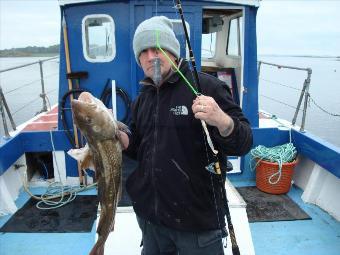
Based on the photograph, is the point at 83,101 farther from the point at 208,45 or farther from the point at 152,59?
the point at 208,45

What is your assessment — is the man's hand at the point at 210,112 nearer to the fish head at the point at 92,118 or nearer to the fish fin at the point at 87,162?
the fish head at the point at 92,118

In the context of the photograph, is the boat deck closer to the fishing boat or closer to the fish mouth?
the fishing boat

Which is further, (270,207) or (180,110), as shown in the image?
(270,207)

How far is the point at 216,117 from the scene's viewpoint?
1.67m

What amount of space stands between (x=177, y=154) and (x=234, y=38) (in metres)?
5.28

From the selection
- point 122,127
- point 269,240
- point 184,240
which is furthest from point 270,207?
point 122,127

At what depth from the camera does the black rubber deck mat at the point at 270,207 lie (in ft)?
15.2

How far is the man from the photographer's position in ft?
6.63

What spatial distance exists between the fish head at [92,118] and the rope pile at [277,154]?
3635 mm

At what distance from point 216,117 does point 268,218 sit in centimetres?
337

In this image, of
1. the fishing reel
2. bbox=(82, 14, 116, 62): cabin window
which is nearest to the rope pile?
bbox=(82, 14, 116, 62): cabin window

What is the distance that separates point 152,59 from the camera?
2.01 meters

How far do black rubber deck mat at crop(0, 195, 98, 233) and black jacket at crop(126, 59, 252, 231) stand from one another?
2.60m

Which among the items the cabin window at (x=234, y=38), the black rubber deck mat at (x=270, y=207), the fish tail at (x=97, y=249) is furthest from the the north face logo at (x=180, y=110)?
the cabin window at (x=234, y=38)
